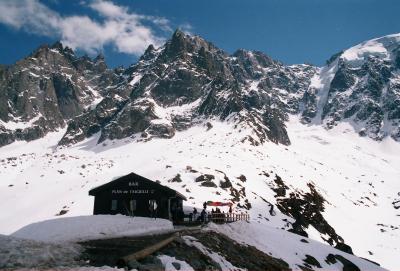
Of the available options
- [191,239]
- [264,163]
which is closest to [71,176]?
[264,163]

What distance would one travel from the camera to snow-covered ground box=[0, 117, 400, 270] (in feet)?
250

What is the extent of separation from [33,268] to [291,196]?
84.9 metres

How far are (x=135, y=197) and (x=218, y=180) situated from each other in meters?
40.6

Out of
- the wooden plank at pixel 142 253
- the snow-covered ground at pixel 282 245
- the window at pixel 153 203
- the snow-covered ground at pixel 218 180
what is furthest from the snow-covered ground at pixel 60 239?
the snow-covered ground at pixel 218 180

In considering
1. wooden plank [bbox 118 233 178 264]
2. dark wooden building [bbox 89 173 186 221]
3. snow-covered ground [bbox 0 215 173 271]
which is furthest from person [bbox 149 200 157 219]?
wooden plank [bbox 118 233 178 264]

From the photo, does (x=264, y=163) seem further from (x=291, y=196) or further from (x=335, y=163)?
(x=335, y=163)

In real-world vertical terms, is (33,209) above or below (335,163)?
below

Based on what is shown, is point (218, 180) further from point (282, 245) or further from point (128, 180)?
point (282, 245)

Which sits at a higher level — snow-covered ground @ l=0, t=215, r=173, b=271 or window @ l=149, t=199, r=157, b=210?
window @ l=149, t=199, r=157, b=210

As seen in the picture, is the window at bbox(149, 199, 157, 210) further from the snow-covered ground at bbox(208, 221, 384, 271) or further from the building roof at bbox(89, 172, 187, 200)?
the snow-covered ground at bbox(208, 221, 384, 271)

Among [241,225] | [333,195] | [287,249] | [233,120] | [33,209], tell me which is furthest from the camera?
[233,120]

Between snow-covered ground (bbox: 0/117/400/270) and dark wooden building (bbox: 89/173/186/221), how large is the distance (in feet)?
65.9

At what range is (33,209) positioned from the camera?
73.6 m

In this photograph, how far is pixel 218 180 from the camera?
87.2 meters
